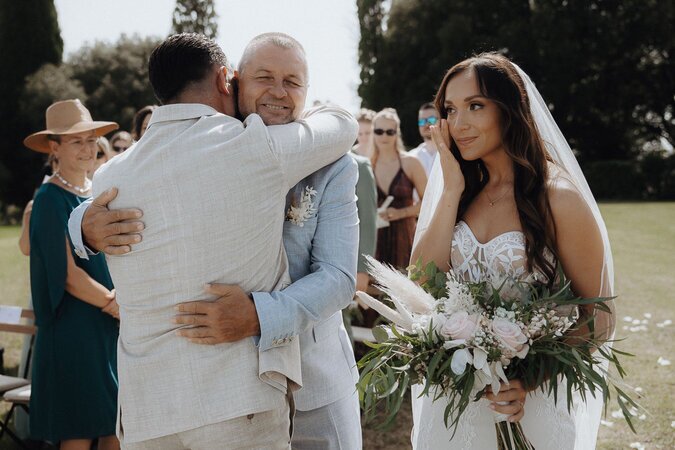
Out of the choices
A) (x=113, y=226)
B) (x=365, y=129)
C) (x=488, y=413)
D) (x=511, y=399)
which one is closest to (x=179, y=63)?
(x=113, y=226)

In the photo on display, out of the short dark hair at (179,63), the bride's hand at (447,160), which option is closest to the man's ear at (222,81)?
the short dark hair at (179,63)

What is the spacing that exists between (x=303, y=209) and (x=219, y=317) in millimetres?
605

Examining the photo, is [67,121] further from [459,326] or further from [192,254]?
[459,326]

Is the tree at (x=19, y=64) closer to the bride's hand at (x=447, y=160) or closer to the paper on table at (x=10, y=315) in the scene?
the paper on table at (x=10, y=315)

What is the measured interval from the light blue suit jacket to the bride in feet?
1.87

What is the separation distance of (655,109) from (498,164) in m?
39.1

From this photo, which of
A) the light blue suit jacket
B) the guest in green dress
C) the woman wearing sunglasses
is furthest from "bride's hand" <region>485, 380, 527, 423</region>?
the woman wearing sunglasses

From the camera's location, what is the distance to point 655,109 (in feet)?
122

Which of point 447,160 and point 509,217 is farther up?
A: point 447,160

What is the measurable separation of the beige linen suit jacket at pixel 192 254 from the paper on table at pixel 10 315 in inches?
128

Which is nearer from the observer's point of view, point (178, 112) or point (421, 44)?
point (178, 112)

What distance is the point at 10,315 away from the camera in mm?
4957

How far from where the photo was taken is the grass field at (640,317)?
17.7ft

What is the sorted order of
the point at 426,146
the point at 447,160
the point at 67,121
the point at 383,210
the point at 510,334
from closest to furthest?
the point at 510,334, the point at 447,160, the point at 67,121, the point at 383,210, the point at 426,146
